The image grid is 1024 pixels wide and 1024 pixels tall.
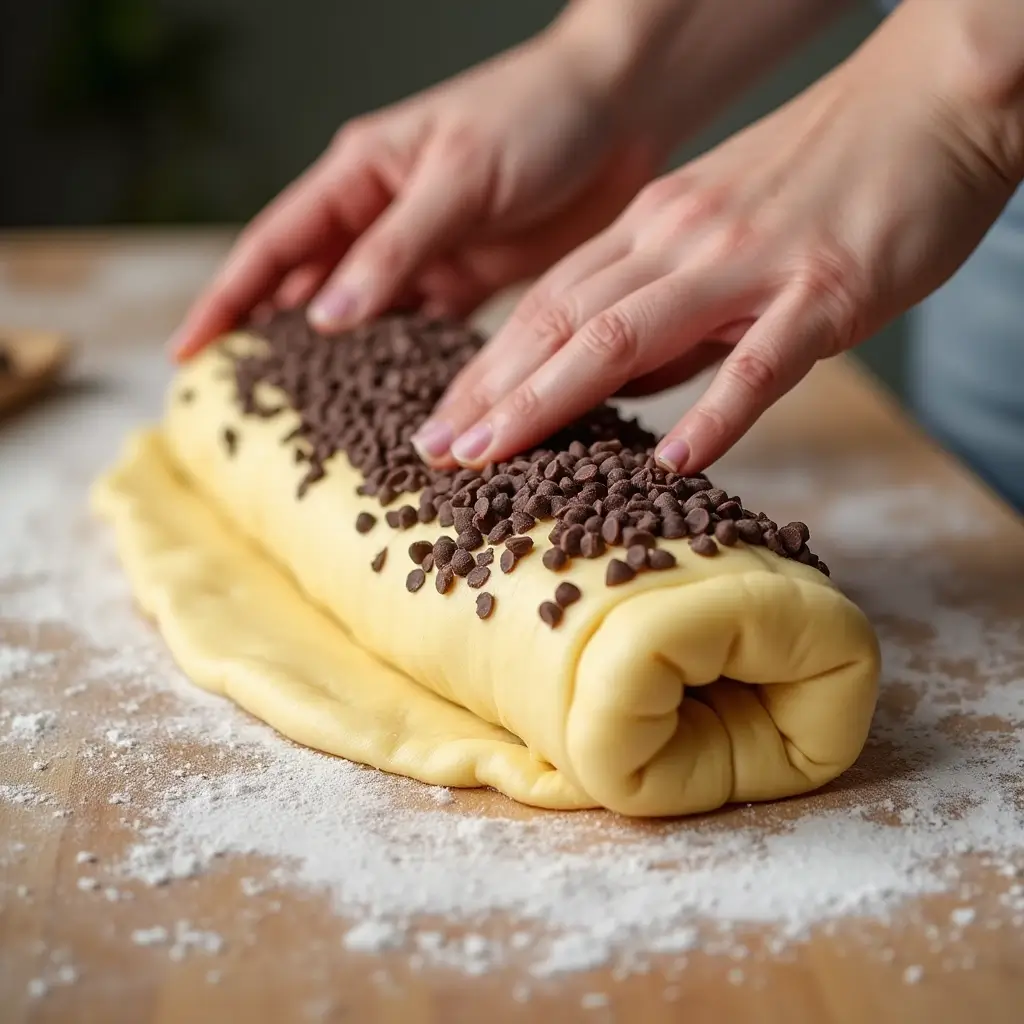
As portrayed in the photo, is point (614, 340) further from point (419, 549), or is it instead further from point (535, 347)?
point (419, 549)

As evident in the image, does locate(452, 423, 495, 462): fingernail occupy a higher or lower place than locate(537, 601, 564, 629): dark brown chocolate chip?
higher

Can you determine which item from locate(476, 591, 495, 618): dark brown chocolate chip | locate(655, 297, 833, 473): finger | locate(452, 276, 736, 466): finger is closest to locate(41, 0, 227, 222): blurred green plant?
locate(452, 276, 736, 466): finger

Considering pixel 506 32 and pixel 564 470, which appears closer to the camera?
pixel 564 470

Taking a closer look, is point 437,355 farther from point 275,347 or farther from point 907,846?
point 907,846

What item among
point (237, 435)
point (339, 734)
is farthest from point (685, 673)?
point (237, 435)

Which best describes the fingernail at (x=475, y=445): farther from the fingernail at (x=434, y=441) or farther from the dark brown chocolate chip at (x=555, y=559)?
the dark brown chocolate chip at (x=555, y=559)

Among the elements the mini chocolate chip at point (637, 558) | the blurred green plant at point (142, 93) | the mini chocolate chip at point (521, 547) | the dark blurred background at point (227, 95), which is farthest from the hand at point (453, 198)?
the dark blurred background at point (227, 95)

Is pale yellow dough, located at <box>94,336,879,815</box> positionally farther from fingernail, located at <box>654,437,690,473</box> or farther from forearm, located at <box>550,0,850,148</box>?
forearm, located at <box>550,0,850,148</box>
